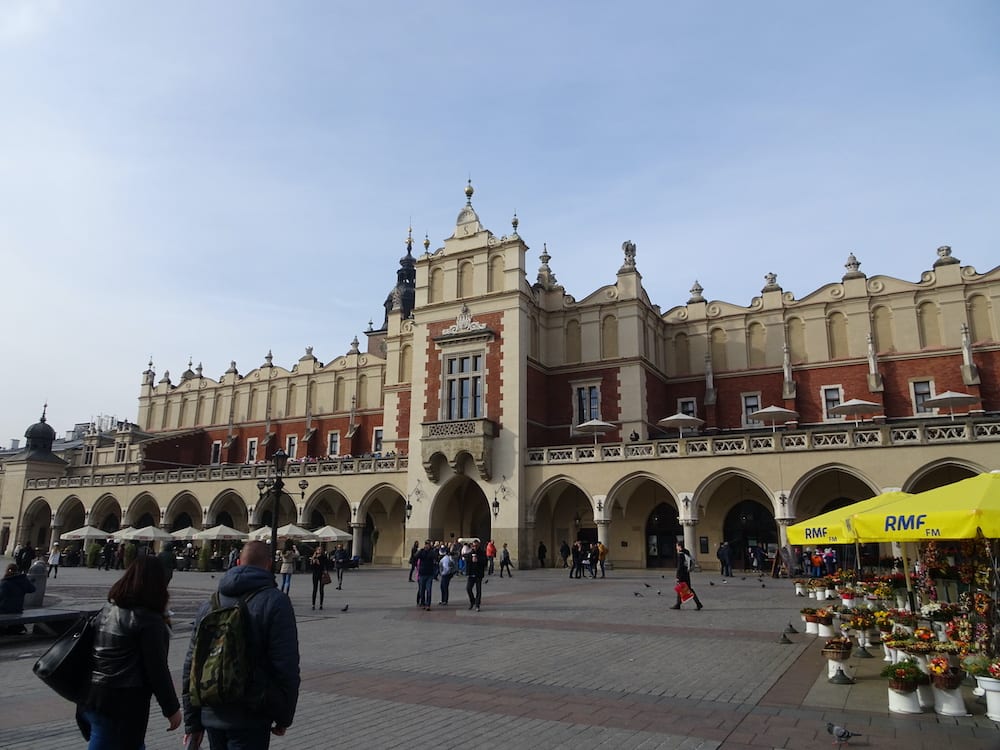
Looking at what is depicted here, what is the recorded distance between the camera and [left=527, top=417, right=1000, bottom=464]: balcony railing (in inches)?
971

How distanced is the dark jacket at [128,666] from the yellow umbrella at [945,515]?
7.12 m

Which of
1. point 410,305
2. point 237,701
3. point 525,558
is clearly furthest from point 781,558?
point 410,305

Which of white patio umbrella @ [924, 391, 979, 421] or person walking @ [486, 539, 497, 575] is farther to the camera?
person walking @ [486, 539, 497, 575]

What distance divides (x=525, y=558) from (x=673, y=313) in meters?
15.5

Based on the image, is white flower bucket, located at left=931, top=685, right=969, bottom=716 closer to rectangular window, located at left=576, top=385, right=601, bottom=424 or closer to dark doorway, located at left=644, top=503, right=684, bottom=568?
dark doorway, located at left=644, top=503, right=684, bottom=568

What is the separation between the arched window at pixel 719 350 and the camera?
36375 mm

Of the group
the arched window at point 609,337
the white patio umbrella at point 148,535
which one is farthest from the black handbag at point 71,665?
the white patio umbrella at point 148,535

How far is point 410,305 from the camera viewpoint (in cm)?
6238

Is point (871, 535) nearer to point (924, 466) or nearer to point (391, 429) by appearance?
point (924, 466)

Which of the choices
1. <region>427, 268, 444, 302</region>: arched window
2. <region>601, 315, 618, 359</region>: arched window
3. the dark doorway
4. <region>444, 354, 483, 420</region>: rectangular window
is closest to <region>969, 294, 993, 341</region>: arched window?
the dark doorway

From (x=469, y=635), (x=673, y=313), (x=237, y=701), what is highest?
(x=673, y=313)

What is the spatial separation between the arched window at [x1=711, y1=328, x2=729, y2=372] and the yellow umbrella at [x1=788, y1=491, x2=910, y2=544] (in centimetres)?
2246

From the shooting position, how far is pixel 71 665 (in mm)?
4008

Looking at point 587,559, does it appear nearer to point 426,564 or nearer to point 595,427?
point 595,427
